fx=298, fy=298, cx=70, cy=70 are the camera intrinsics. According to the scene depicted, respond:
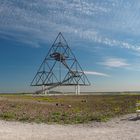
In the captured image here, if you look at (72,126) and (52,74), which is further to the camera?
(52,74)

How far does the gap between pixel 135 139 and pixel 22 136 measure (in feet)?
17.2

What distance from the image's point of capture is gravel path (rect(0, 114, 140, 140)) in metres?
13.9

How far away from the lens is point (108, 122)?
61.6 feet

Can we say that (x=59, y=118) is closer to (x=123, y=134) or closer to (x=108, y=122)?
(x=108, y=122)

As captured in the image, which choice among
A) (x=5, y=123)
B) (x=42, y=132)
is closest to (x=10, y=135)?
(x=42, y=132)

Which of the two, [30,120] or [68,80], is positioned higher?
[68,80]

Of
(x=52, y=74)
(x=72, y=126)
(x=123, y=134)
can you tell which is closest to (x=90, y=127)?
(x=72, y=126)

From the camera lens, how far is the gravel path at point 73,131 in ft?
45.5

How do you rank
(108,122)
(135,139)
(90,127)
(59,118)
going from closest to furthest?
(135,139), (90,127), (108,122), (59,118)

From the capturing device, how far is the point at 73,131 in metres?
15.6

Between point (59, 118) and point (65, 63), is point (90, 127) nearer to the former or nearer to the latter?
point (59, 118)

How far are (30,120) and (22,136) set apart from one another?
502 centimetres

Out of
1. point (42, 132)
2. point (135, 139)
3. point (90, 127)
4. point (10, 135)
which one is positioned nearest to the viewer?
point (135, 139)

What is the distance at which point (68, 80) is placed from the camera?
7256 centimetres
